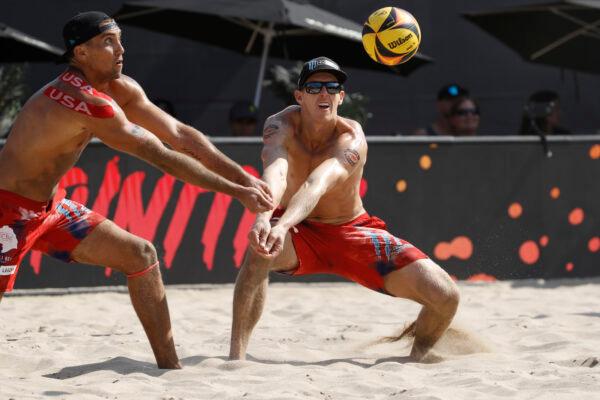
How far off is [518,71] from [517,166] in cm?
345

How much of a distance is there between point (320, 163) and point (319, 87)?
1.39ft

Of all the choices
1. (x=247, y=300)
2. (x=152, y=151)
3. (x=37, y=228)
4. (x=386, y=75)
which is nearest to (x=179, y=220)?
(x=247, y=300)

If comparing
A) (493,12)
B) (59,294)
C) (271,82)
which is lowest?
(59,294)

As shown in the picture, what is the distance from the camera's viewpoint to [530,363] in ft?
18.7

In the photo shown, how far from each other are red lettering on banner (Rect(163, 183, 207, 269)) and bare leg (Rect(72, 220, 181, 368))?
3.22m

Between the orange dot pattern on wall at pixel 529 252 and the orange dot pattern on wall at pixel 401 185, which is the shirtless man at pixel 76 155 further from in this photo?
the orange dot pattern on wall at pixel 529 252

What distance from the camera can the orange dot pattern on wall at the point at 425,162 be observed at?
9.22 metres

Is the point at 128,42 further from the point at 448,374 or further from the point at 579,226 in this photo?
the point at 448,374

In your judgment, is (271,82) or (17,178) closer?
(17,178)

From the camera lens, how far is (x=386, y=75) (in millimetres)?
12516

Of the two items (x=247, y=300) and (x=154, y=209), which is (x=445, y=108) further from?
(x=247, y=300)

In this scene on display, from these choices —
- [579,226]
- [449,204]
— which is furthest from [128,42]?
[579,226]

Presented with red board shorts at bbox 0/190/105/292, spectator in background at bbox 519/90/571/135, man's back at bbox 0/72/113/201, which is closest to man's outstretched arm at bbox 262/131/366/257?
red board shorts at bbox 0/190/105/292

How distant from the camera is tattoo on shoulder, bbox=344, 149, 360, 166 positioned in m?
5.96
